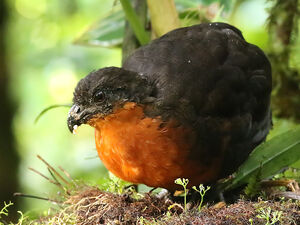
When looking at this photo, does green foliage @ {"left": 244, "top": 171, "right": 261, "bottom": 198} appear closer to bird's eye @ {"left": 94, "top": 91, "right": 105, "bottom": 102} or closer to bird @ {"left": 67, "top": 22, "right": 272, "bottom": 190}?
bird @ {"left": 67, "top": 22, "right": 272, "bottom": 190}

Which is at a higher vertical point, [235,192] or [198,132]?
[198,132]

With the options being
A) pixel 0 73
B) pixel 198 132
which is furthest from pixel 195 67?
pixel 0 73

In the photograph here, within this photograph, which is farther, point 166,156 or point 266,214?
point 166,156


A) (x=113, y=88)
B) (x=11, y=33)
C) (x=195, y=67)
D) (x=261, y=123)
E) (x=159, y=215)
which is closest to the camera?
(x=159, y=215)

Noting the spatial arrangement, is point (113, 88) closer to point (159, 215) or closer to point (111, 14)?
point (159, 215)

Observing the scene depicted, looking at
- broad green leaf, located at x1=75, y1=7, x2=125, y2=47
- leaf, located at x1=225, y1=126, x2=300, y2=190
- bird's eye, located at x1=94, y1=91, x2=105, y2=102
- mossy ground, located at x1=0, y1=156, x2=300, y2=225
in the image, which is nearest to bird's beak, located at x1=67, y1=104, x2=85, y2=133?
bird's eye, located at x1=94, y1=91, x2=105, y2=102

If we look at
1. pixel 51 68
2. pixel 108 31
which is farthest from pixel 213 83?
pixel 51 68
